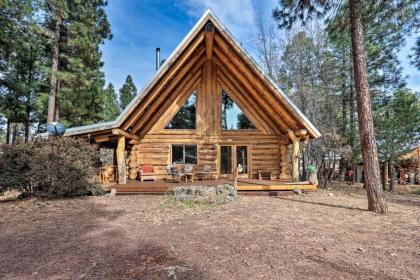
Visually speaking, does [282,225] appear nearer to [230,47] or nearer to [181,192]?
[181,192]

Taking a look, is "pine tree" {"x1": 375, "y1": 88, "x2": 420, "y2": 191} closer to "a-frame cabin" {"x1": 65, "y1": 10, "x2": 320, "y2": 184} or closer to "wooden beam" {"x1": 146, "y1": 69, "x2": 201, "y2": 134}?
"a-frame cabin" {"x1": 65, "y1": 10, "x2": 320, "y2": 184}

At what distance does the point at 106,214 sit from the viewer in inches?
253

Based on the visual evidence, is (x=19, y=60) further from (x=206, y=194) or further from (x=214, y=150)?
(x=206, y=194)

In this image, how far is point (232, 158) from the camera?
12.7 m

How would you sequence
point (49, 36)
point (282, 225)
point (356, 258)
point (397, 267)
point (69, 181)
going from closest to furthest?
point (397, 267), point (356, 258), point (282, 225), point (69, 181), point (49, 36)

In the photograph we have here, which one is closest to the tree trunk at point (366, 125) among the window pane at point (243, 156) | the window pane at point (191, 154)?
the window pane at point (243, 156)

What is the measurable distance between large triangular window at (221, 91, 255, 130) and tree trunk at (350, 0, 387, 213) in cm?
608

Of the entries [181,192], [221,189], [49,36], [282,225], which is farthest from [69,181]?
[49,36]

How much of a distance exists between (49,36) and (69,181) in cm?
1150

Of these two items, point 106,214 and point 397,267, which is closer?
point 397,267

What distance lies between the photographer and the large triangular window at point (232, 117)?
12711 mm

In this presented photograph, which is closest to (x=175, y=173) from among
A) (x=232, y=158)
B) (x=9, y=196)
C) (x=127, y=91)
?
(x=232, y=158)

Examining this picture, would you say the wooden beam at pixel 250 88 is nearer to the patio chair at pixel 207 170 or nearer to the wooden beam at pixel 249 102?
the wooden beam at pixel 249 102

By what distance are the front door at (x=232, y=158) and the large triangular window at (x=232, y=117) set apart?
112 centimetres
